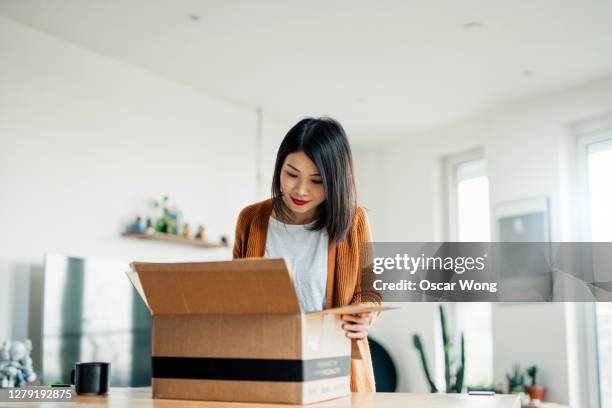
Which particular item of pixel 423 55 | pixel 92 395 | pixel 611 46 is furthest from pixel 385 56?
pixel 92 395

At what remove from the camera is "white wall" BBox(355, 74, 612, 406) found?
14.7ft

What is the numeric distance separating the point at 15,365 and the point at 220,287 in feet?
8.32

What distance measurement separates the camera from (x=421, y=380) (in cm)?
537

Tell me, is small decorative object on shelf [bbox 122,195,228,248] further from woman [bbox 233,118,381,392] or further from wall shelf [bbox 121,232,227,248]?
woman [bbox 233,118,381,392]

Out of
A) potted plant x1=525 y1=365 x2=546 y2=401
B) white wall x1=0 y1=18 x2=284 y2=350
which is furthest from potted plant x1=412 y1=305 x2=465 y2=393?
white wall x1=0 y1=18 x2=284 y2=350

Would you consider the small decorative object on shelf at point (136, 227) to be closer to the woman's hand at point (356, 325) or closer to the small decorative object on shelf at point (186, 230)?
the small decorative object on shelf at point (186, 230)

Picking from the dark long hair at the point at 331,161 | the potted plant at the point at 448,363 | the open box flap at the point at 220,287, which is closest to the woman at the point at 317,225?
the dark long hair at the point at 331,161

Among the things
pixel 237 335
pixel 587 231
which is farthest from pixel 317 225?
pixel 587 231

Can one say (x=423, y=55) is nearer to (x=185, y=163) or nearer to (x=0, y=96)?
(x=185, y=163)

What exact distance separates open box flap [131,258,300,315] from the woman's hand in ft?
0.66

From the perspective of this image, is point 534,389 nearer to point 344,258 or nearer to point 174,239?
point 174,239

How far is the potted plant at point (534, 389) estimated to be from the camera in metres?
4.40

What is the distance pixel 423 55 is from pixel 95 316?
2.36 metres

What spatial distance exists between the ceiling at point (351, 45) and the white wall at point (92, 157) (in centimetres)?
14
